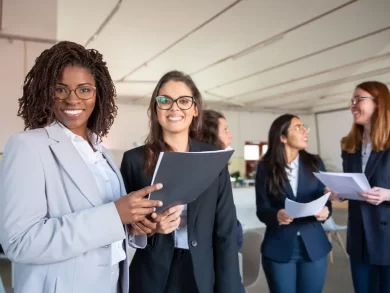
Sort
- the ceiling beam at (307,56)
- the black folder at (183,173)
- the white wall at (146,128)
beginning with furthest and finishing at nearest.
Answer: the white wall at (146,128) → the ceiling beam at (307,56) → the black folder at (183,173)

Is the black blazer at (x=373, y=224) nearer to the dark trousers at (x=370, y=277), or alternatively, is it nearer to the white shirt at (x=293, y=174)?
the dark trousers at (x=370, y=277)

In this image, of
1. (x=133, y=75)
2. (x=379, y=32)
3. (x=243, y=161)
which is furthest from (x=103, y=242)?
(x=243, y=161)

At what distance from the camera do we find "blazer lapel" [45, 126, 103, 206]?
3.42ft

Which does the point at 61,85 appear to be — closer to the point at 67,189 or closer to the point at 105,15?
the point at 67,189

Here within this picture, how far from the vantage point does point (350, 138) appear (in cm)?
238

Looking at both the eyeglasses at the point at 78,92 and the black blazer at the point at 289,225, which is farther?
the black blazer at the point at 289,225

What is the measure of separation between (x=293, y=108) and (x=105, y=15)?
9.68m

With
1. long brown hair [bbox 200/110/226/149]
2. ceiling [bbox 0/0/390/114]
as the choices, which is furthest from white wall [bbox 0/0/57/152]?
long brown hair [bbox 200/110/226/149]

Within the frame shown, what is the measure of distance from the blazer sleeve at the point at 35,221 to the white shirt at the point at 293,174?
159 centimetres

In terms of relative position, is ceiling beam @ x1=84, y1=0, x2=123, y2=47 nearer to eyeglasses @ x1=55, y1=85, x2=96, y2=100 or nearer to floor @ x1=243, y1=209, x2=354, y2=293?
floor @ x1=243, y1=209, x2=354, y2=293

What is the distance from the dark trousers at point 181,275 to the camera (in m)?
1.44

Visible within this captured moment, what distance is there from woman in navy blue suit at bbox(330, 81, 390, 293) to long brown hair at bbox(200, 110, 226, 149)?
3.07 ft

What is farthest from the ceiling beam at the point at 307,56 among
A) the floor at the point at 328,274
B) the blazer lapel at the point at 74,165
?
the blazer lapel at the point at 74,165

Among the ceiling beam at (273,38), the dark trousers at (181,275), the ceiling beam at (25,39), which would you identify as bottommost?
the dark trousers at (181,275)
